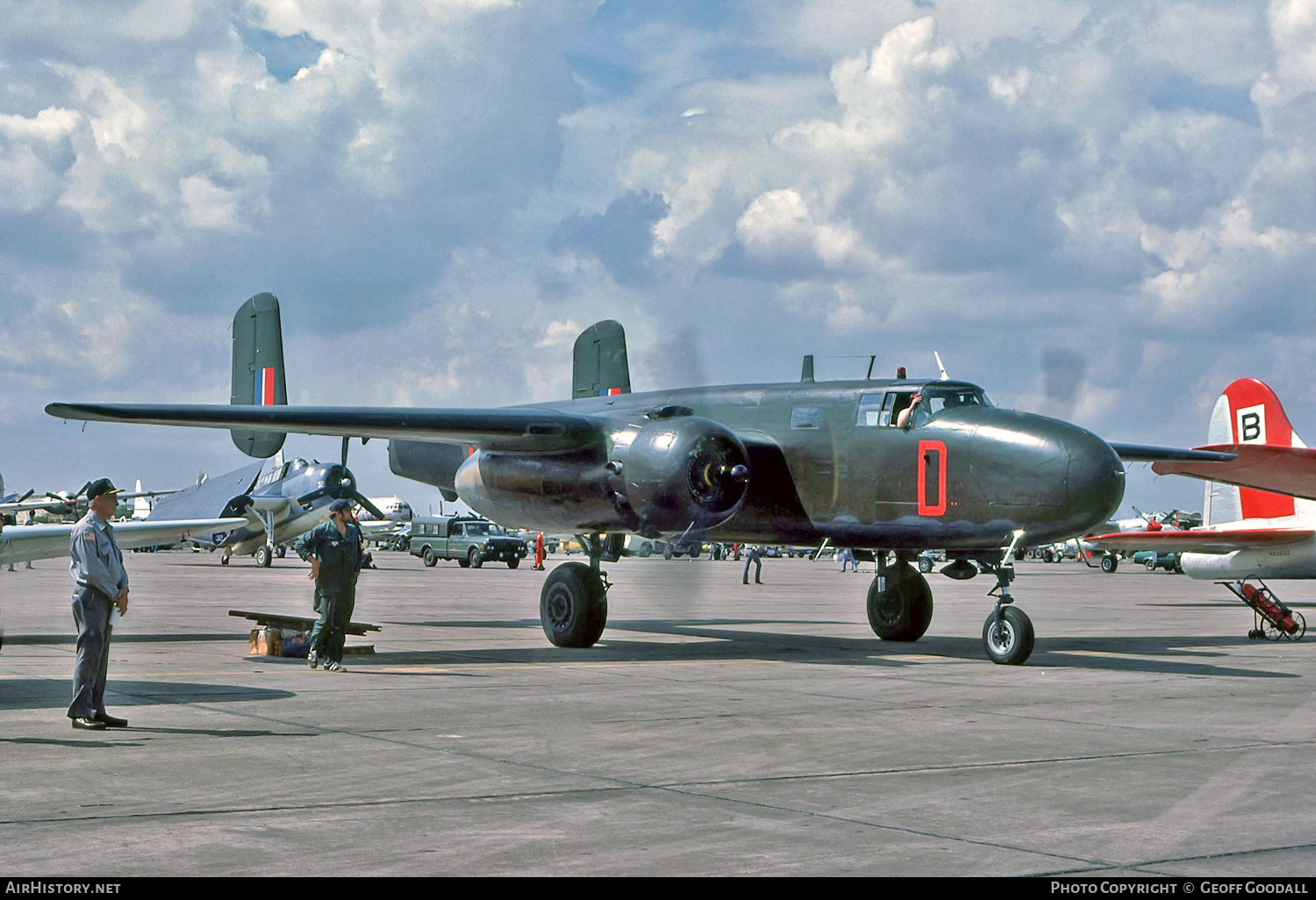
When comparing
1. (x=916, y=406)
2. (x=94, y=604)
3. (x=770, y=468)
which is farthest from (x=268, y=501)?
(x=94, y=604)

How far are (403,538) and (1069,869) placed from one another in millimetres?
107622

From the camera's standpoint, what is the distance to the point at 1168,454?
2255 centimetres

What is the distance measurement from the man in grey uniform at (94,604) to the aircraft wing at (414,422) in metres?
6.66

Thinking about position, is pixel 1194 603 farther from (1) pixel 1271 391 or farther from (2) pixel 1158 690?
(2) pixel 1158 690

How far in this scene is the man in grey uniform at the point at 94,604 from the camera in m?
10.8

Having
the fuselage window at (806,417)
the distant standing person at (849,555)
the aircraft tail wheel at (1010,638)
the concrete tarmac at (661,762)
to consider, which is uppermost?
the fuselage window at (806,417)

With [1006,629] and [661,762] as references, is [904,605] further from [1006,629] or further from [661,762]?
[661,762]

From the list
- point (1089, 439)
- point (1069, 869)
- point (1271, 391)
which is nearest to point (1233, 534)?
point (1271, 391)

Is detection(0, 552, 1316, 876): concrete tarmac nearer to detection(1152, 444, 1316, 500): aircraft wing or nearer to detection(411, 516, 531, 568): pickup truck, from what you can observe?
detection(1152, 444, 1316, 500): aircraft wing

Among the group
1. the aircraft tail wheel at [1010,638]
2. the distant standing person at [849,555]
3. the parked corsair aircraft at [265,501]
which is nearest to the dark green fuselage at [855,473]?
the aircraft tail wheel at [1010,638]

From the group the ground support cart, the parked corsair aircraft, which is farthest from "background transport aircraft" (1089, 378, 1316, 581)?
the parked corsair aircraft

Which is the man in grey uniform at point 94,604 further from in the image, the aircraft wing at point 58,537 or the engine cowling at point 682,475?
the engine cowling at point 682,475

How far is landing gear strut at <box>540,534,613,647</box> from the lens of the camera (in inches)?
770

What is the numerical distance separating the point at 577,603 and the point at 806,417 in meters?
4.25
